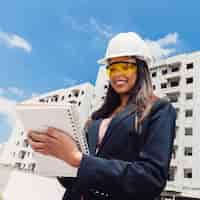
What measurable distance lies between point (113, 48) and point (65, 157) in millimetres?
579

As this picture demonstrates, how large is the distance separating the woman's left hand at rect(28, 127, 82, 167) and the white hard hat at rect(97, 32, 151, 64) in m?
0.48

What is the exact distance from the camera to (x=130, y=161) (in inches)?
47.8

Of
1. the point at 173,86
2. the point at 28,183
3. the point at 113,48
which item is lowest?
the point at 28,183

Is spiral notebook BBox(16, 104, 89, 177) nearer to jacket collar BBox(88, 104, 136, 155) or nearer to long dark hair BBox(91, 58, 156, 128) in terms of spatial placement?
jacket collar BBox(88, 104, 136, 155)

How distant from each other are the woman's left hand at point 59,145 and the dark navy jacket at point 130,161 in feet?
0.14

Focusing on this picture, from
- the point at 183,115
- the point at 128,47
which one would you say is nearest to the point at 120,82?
the point at 128,47

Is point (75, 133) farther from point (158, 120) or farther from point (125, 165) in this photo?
point (158, 120)

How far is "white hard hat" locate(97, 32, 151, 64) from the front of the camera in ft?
4.43

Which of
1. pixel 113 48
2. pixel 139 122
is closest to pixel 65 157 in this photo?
pixel 139 122

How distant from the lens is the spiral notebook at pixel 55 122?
43.9 inches

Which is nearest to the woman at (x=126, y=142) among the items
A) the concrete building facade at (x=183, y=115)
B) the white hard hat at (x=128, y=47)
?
the white hard hat at (x=128, y=47)

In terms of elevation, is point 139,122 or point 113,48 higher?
point 113,48

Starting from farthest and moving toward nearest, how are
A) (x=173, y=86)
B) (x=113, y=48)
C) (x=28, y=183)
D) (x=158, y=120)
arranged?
1. (x=173, y=86)
2. (x=28, y=183)
3. (x=113, y=48)
4. (x=158, y=120)

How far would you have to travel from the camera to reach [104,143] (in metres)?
1.29
